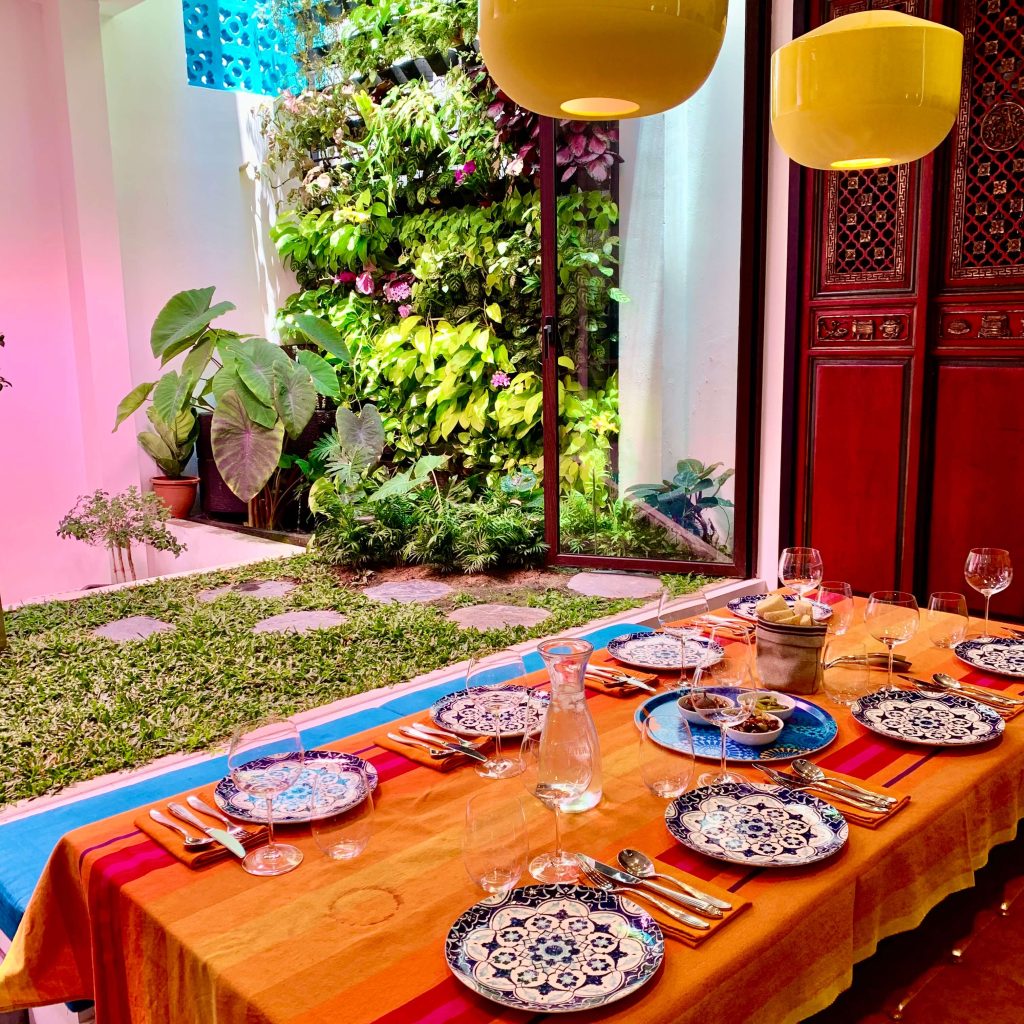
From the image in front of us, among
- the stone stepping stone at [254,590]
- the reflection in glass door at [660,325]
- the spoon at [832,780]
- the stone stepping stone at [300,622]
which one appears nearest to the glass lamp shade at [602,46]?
the spoon at [832,780]

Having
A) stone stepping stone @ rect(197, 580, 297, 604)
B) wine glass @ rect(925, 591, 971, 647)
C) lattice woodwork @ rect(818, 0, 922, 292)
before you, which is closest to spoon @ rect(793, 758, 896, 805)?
wine glass @ rect(925, 591, 971, 647)

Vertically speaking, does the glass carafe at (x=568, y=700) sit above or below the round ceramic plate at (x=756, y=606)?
above

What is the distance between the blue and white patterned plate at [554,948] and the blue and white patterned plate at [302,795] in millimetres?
293

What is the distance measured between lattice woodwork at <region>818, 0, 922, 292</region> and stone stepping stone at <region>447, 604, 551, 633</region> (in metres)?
1.73

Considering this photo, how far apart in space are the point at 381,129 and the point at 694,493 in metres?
3.30

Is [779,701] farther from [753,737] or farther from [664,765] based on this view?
[664,765]

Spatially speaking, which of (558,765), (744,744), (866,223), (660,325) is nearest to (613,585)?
(660,325)

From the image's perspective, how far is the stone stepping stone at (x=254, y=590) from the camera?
4430mm

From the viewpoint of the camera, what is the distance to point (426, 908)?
107cm

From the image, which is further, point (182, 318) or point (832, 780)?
point (182, 318)

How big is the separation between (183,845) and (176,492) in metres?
5.26

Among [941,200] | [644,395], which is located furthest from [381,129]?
[941,200]

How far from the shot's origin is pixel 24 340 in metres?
5.66

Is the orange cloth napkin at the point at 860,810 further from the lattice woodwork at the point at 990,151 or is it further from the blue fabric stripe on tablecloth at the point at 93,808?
the lattice woodwork at the point at 990,151
